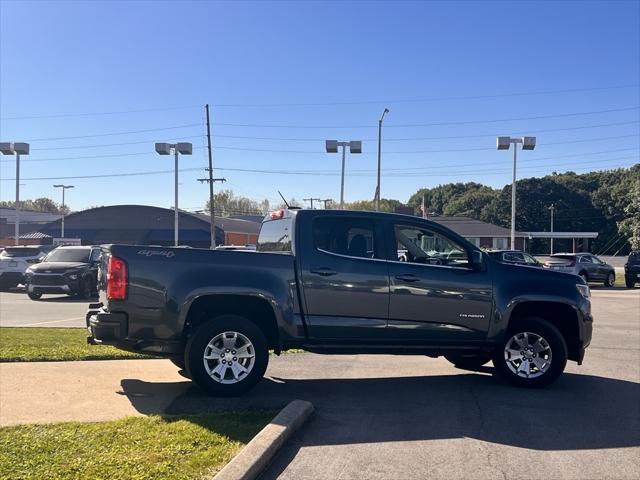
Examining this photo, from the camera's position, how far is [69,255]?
20906mm

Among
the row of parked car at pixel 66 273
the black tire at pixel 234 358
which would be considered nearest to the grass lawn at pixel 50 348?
the black tire at pixel 234 358

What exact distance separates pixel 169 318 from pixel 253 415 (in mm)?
1418

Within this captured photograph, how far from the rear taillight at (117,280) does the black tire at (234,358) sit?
0.88 meters

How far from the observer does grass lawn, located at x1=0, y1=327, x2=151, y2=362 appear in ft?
28.1

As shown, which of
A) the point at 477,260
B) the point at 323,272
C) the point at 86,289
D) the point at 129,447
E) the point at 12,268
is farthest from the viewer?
the point at 12,268

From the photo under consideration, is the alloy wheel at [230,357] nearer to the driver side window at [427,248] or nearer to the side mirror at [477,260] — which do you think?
the driver side window at [427,248]

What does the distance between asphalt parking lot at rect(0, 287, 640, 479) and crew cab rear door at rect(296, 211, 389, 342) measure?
2.70 feet

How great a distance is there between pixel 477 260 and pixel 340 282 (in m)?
1.73

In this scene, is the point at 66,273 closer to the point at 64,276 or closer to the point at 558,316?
the point at 64,276

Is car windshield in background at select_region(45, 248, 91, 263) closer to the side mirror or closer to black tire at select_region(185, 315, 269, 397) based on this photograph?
black tire at select_region(185, 315, 269, 397)

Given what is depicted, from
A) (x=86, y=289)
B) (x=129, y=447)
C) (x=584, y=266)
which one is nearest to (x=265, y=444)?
(x=129, y=447)

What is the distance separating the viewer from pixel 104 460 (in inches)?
175

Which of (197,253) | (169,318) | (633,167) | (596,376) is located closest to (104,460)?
(169,318)

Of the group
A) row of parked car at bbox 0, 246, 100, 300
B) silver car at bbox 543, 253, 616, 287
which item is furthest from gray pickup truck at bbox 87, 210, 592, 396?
silver car at bbox 543, 253, 616, 287
